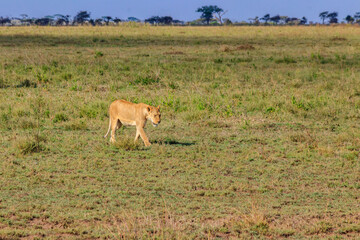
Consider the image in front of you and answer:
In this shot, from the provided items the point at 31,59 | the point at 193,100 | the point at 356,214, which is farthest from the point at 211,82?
the point at 356,214

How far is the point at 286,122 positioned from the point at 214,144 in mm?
2374

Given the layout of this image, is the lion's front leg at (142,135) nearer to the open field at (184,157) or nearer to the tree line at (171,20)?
the open field at (184,157)

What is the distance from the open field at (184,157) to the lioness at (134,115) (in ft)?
0.94

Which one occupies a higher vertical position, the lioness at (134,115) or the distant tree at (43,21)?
the lioness at (134,115)

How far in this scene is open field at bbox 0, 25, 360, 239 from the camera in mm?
5199

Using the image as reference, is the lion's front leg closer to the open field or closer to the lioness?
the lioness

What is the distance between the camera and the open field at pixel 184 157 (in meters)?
5.20

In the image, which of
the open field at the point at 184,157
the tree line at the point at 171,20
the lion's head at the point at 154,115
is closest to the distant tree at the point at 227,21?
the tree line at the point at 171,20

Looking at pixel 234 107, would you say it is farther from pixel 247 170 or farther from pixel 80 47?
pixel 80 47

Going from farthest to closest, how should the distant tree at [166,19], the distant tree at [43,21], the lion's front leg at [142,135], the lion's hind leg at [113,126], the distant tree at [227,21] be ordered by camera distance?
the distant tree at [166,19] < the distant tree at [43,21] < the distant tree at [227,21] < the lion's hind leg at [113,126] < the lion's front leg at [142,135]

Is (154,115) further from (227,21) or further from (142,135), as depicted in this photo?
(227,21)

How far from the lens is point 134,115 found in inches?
315

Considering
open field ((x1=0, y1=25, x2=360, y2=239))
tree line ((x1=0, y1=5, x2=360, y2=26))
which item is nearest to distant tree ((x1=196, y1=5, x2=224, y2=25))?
tree line ((x1=0, y1=5, x2=360, y2=26))

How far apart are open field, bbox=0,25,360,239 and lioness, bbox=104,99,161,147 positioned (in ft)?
0.94
